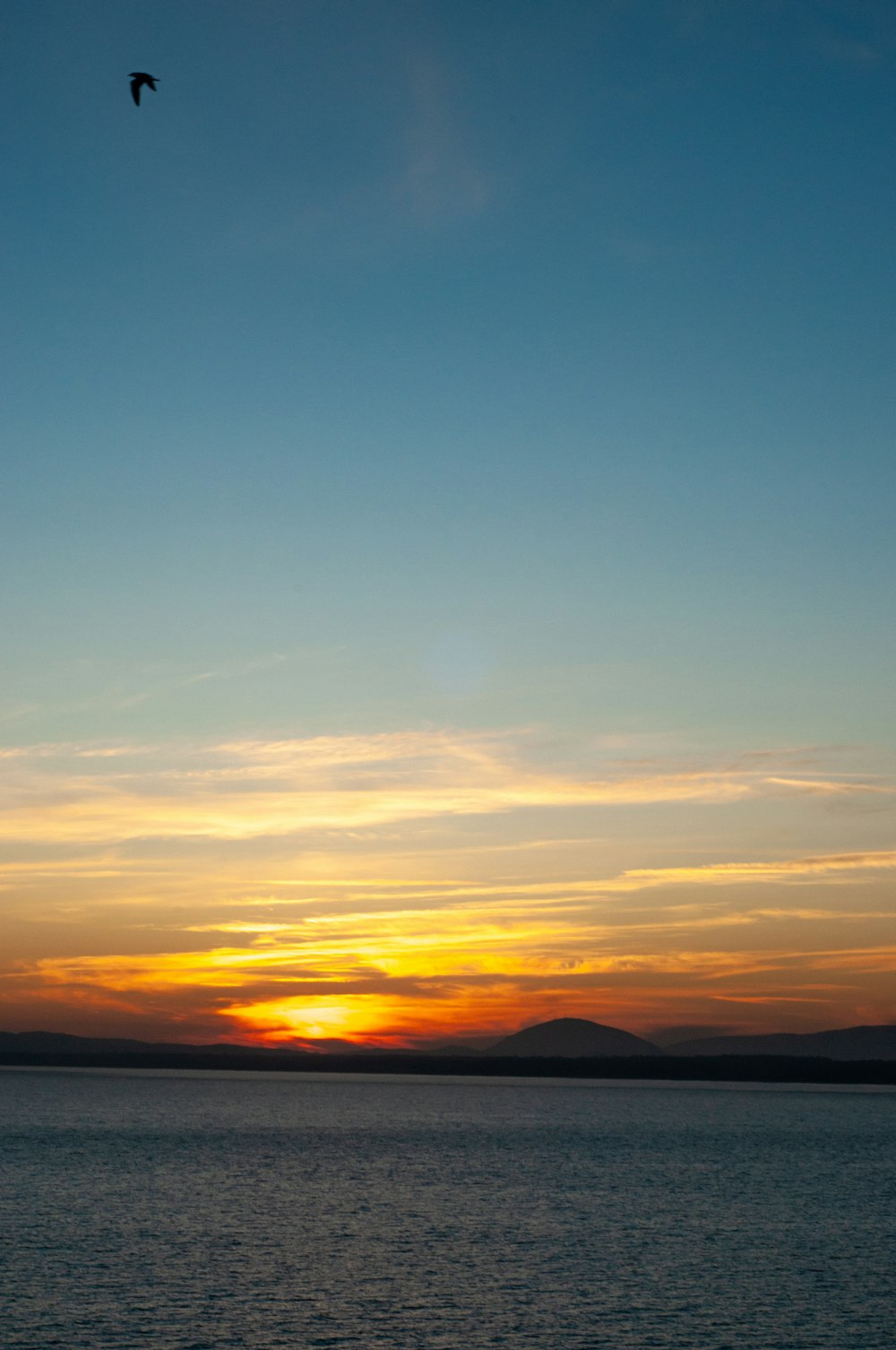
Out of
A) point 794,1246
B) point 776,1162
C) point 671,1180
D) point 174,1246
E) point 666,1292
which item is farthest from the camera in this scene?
point 776,1162

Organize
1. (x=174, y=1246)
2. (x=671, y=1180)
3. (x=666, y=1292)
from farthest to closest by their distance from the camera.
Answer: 1. (x=671, y=1180)
2. (x=174, y=1246)
3. (x=666, y=1292)

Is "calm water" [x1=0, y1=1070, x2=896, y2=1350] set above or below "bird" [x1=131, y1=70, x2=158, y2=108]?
below

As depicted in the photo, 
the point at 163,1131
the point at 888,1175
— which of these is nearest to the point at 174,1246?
the point at 888,1175

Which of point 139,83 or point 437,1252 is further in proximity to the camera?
point 437,1252

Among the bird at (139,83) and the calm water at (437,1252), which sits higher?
the bird at (139,83)

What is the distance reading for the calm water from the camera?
43.8 meters

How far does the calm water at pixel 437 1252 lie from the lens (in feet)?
144

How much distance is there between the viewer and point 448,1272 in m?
55.4

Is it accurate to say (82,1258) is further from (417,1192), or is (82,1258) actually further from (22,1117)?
(22,1117)

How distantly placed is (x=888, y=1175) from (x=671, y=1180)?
2484 centimetres

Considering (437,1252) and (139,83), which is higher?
(139,83)

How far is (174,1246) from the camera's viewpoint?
61.5m

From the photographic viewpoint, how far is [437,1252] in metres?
61.2

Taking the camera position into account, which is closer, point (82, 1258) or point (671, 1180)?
point (82, 1258)
